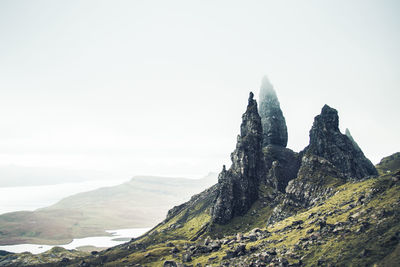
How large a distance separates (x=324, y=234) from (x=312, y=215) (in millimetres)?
42503

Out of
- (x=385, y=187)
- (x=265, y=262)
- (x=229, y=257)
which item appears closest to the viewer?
(x=265, y=262)

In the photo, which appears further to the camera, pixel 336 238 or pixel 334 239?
pixel 334 239

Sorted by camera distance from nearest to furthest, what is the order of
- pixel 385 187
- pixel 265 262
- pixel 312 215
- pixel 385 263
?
pixel 385 263
pixel 265 262
pixel 385 187
pixel 312 215

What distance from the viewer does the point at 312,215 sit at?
167500 mm

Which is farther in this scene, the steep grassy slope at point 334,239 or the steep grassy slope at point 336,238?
the steep grassy slope at point 334,239

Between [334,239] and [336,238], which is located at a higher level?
[336,238]

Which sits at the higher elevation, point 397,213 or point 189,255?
point 397,213

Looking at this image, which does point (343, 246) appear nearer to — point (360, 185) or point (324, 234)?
point (324, 234)

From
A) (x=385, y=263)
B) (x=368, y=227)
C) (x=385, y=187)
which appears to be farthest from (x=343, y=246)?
(x=385, y=187)

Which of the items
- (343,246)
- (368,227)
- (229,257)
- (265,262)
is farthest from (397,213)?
(229,257)

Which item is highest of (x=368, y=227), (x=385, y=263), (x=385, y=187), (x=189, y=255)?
(x=385, y=187)

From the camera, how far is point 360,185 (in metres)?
178

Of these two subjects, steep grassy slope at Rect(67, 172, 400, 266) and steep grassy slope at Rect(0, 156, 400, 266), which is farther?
steep grassy slope at Rect(0, 156, 400, 266)

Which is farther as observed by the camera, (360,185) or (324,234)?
(360,185)
